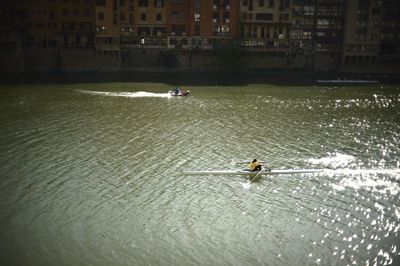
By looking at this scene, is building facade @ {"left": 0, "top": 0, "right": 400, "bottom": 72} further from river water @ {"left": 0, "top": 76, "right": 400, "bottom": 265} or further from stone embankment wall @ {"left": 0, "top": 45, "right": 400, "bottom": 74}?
river water @ {"left": 0, "top": 76, "right": 400, "bottom": 265}

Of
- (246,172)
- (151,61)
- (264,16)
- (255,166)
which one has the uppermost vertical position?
(264,16)

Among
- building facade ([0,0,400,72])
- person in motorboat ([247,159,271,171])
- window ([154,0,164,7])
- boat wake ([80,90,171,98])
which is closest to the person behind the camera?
person in motorboat ([247,159,271,171])

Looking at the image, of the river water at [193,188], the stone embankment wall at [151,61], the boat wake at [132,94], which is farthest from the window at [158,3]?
the river water at [193,188]

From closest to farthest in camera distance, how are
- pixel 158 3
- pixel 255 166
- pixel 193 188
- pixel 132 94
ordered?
pixel 193 188 < pixel 255 166 < pixel 132 94 < pixel 158 3

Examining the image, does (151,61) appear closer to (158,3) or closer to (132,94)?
(158,3)

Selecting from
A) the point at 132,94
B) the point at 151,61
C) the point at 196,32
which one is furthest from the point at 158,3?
the point at 132,94


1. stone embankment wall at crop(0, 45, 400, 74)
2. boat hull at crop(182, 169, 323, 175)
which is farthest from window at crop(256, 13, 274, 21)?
boat hull at crop(182, 169, 323, 175)

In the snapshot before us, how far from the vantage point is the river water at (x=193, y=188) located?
66.4 feet

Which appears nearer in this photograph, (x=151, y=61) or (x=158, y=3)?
(x=158, y=3)

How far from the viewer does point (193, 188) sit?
27.8 metres

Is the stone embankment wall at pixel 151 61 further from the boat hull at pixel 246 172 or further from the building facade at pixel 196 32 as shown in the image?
the boat hull at pixel 246 172

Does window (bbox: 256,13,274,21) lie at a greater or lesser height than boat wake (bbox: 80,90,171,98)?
greater

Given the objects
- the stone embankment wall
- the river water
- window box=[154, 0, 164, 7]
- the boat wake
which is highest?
window box=[154, 0, 164, 7]

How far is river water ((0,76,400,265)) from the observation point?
20.2 metres
